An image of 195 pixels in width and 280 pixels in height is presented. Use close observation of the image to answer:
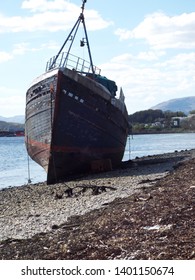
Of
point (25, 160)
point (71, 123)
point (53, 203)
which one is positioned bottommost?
point (25, 160)

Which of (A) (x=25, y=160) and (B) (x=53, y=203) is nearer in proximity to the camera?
(B) (x=53, y=203)

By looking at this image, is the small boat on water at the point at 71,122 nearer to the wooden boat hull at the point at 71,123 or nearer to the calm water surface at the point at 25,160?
the wooden boat hull at the point at 71,123

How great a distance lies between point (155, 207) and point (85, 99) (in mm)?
11527

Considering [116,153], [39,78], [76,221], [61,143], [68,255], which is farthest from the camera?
[116,153]

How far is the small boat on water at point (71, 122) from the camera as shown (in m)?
19.9

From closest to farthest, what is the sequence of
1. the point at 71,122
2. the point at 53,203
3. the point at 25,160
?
the point at 53,203 → the point at 71,122 → the point at 25,160

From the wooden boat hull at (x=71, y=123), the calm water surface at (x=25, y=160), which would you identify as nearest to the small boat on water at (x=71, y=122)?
the wooden boat hull at (x=71, y=123)

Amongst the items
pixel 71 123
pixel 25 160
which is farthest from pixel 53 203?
pixel 25 160

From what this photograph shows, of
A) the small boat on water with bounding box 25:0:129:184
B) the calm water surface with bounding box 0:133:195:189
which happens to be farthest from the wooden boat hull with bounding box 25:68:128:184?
the calm water surface with bounding box 0:133:195:189

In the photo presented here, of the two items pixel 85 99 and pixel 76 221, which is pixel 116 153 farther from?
pixel 76 221

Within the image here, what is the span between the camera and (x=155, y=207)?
9289 millimetres

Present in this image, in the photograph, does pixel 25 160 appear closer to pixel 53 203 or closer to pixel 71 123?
pixel 71 123

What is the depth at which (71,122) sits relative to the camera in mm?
20094

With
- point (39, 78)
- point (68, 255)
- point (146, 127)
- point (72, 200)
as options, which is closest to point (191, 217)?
point (68, 255)
